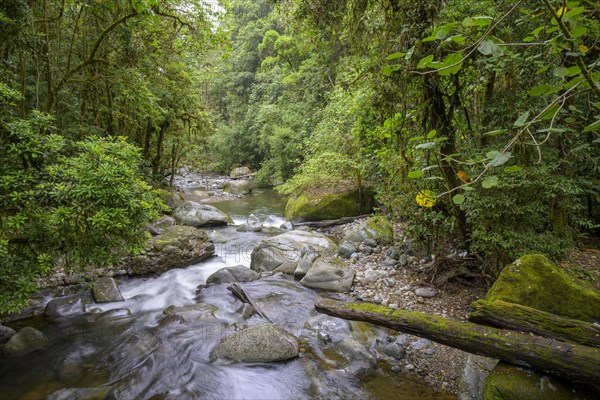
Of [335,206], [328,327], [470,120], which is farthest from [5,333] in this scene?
[335,206]

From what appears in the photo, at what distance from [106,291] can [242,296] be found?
8.12 feet

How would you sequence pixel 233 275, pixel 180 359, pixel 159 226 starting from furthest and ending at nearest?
pixel 159 226 → pixel 233 275 → pixel 180 359

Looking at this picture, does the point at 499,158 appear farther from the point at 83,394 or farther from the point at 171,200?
the point at 171,200

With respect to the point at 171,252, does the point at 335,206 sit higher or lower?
higher

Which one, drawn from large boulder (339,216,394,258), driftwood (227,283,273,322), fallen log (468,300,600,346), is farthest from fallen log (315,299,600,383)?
large boulder (339,216,394,258)

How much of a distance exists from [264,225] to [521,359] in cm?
882

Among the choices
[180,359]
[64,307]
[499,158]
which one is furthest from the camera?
[64,307]

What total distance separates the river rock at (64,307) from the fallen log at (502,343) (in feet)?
15.1

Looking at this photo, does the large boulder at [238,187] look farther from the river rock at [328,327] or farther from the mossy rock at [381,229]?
the river rock at [328,327]

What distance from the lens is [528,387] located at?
2809mm

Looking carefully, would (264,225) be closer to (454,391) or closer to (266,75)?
(454,391)

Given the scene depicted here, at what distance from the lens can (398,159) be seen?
4.89m

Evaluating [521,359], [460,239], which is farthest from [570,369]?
[460,239]

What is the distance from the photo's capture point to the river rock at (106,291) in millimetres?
5684
